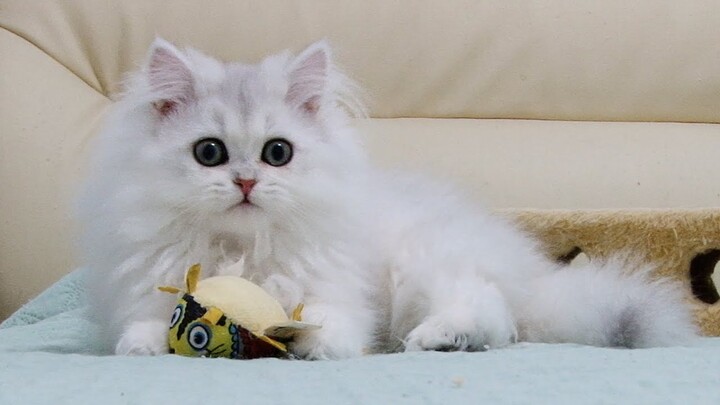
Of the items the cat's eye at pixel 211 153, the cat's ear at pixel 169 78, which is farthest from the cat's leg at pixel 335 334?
the cat's ear at pixel 169 78

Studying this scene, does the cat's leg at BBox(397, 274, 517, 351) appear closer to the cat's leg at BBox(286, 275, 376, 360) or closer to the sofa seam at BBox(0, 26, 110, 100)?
the cat's leg at BBox(286, 275, 376, 360)

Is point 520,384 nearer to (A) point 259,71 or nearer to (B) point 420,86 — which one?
(A) point 259,71

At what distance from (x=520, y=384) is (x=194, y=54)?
82 centimetres

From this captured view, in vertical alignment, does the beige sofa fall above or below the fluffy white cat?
above

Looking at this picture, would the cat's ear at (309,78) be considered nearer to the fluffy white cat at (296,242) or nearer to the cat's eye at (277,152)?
the fluffy white cat at (296,242)

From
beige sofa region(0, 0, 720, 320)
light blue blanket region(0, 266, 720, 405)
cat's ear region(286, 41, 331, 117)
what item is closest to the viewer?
light blue blanket region(0, 266, 720, 405)

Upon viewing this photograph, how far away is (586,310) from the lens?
4.32ft

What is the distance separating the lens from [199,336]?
3.73 feet

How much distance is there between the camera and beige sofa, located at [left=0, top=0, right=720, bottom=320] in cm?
225

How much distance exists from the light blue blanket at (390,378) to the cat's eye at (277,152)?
311 mm

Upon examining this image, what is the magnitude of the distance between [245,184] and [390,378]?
0.40 m

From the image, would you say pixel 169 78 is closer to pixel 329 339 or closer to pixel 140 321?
pixel 140 321

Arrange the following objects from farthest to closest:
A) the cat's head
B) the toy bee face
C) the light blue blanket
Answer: the cat's head < the toy bee face < the light blue blanket

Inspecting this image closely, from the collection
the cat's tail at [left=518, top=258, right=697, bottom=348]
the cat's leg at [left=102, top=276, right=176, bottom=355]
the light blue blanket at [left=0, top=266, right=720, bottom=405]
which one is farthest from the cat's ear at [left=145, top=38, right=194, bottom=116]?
the cat's tail at [left=518, top=258, right=697, bottom=348]
